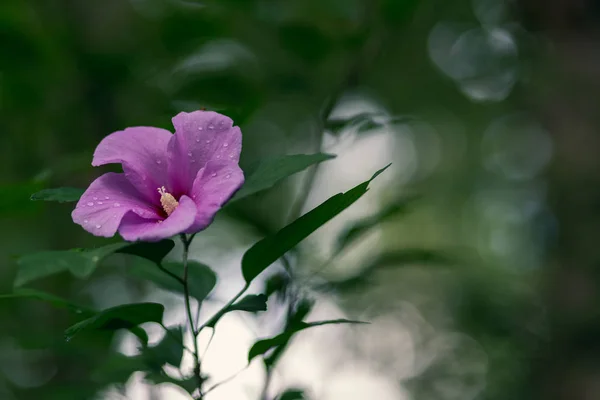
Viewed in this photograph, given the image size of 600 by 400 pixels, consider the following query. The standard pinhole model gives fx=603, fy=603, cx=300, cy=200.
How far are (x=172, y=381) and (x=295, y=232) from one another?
12.2 inches

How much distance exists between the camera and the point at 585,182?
2.53 metres

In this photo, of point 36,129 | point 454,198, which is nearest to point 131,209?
point 36,129

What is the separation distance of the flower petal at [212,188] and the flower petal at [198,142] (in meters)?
0.02

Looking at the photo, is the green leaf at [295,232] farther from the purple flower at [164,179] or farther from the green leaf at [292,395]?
the green leaf at [292,395]

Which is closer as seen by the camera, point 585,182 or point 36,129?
point 36,129

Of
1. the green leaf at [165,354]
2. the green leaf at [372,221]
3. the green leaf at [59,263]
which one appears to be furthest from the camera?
the green leaf at [372,221]

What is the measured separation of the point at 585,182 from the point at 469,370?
297 centimetres

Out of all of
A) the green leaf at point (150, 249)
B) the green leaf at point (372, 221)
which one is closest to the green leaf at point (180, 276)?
the green leaf at point (150, 249)

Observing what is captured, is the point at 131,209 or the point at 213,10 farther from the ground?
the point at 131,209

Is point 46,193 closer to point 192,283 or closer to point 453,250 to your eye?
point 192,283

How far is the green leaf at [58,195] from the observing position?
0.74m

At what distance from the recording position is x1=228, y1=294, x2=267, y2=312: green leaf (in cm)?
81

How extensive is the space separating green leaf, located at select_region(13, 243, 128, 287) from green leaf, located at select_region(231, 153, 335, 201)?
0.17 meters

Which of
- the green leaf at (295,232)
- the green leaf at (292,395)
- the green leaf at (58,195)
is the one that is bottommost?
the green leaf at (292,395)
